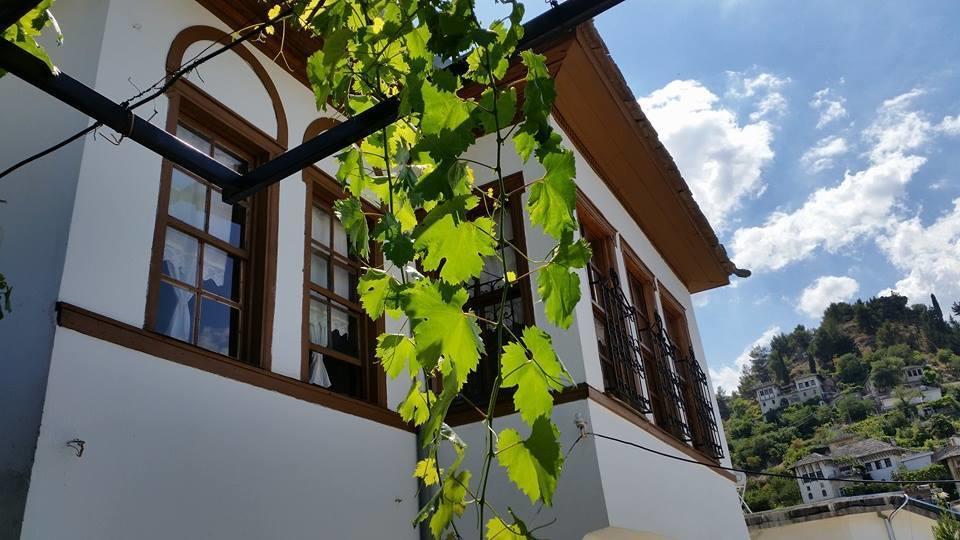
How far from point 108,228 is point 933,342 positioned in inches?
4686

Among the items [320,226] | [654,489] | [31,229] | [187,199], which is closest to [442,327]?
[31,229]

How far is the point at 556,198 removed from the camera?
3.78 feet

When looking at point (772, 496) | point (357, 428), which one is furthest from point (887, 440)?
point (357, 428)

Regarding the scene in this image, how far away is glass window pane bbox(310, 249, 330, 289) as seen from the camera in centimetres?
460

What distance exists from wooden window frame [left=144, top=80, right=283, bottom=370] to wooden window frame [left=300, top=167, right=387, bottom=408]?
0.87 feet

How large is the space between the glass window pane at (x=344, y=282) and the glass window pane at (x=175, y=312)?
3.87 feet

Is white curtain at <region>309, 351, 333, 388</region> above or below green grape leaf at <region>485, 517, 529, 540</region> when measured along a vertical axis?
above

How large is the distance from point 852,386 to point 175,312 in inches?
4169

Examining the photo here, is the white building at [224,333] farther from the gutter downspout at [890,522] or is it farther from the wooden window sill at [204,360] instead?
the gutter downspout at [890,522]

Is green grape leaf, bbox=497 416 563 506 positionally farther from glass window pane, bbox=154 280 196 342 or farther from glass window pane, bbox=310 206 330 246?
glass window pane, bbox=310 206 330 246

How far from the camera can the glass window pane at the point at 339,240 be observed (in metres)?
4.89

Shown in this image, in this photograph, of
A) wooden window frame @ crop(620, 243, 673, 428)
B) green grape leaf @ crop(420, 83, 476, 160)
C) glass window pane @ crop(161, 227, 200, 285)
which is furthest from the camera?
wooden window frame @ crop(620, 243, 673, 428)

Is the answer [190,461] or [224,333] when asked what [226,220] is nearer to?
[224,333]

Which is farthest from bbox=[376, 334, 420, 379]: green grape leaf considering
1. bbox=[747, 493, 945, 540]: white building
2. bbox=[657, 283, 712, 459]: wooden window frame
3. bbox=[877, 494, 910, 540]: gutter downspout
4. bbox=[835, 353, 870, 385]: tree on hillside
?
bbox=[835, 353, 870, 385]: tree on hillside
